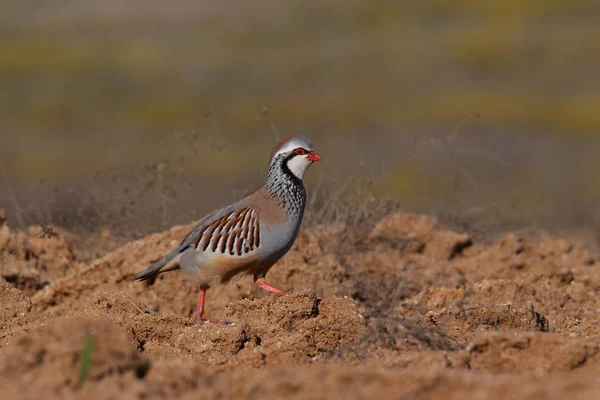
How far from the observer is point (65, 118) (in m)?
28.5

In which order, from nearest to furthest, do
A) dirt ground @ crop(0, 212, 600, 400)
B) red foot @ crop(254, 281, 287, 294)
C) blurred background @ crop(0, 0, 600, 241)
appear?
1. dirt ground @ crop(0, 212, 600, 400)
2. red foot @ crop(254, 281, 287, 294)
3. blurred background @ crop(0, 0, 600, 241)

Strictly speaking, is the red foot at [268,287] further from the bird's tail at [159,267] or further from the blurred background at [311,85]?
the blurred background at [311,85]

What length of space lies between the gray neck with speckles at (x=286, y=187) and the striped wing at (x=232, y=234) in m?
0.22

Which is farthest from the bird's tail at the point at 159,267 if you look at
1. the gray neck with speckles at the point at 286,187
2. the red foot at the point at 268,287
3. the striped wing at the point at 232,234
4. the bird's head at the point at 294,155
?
the bird's head at the point at 294,155

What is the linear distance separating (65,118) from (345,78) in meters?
8.06

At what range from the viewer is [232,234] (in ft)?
24.1

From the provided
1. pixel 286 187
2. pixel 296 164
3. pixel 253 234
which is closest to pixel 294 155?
pixel 296 164

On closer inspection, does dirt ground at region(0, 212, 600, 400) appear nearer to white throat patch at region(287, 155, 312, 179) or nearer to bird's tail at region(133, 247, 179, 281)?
bird's tail at region(133, 247, 179, 281)

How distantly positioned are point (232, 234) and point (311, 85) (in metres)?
23.3

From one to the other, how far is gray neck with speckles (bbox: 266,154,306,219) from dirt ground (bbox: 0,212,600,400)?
0.63 m

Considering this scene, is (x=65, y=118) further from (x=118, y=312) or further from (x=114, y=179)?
(x=118, y=312)

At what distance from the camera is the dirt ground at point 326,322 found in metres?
4.04

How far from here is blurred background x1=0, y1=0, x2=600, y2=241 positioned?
2345 centimetres

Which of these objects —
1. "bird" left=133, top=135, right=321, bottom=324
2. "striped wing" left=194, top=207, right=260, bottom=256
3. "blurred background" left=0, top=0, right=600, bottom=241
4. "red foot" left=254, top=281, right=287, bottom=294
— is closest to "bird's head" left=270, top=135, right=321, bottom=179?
"bird" left=133, top=135, right=321, bottom=324
